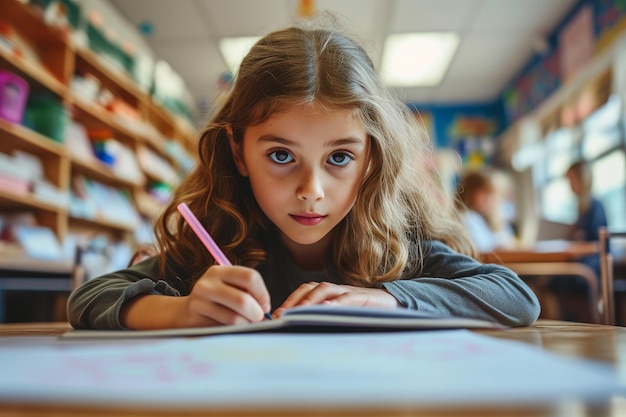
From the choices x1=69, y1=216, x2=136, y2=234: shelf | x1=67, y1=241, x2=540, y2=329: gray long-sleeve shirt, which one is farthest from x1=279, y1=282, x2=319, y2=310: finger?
x1=69, y1=216, x2=136, y2=234: shelf

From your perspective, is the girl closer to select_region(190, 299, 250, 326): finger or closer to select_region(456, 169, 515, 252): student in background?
select_region(190, 299, 250, 326): finger

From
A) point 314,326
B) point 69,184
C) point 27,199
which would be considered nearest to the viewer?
point 314,326

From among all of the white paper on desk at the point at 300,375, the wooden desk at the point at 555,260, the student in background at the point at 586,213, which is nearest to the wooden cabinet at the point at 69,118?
the wooden desk at the point at 555,260

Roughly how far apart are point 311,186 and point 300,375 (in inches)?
20.1

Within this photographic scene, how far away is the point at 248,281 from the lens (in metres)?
0.54

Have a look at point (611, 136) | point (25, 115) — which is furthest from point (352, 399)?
point (611, 136)

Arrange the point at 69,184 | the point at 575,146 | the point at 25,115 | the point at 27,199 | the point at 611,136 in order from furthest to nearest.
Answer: the point at 575,146
the point at 611,136
the point at 69,184
the point at 25,115
the point at 27,199

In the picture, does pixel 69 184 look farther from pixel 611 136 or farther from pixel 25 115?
pixel 611 136

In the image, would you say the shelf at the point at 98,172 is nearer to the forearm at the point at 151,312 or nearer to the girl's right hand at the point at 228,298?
the forearm at the point at 151,312

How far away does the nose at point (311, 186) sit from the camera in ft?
2.61

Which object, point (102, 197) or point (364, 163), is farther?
point (102, 197)

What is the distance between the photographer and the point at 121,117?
329 centimetres

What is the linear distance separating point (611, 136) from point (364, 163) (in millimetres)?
3244

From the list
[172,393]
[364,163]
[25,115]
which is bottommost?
[172,393]
